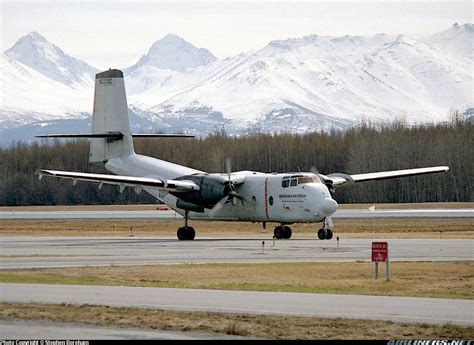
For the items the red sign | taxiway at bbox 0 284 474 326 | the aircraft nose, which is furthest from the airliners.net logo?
the aircraft nose

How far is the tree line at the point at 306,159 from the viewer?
114 metres

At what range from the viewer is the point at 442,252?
40.8 m

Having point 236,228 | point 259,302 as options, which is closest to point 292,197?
point 236,228

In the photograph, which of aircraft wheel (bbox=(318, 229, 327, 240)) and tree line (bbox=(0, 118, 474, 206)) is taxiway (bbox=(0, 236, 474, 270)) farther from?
tree line (bbox=(0, 118, 474, 206))

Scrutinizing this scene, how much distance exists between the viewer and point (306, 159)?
449 ft

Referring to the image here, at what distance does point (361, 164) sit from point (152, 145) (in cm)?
3172

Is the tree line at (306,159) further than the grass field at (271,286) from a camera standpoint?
Yes

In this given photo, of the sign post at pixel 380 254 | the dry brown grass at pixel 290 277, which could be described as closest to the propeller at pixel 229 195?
the dry brown grass at pixel 290 277

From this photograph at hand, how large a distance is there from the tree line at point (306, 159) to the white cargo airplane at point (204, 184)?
180 ft

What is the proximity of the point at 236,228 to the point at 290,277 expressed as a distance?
37.7m

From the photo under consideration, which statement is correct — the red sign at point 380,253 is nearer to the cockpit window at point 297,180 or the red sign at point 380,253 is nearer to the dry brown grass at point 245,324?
the dry brown grass at point 245,324

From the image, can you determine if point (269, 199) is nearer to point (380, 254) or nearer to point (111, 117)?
point (111, 117)

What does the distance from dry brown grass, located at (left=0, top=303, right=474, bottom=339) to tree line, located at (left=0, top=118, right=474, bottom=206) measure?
295 feet

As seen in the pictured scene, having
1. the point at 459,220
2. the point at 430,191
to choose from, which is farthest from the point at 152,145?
the point at 459,220
